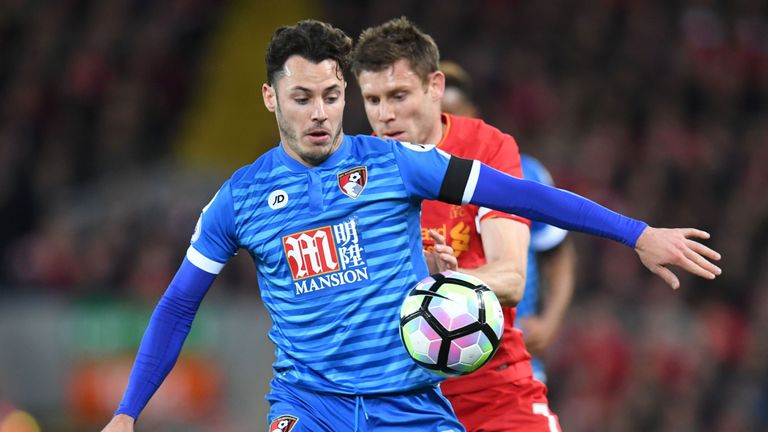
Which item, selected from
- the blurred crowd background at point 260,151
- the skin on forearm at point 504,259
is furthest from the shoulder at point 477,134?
the blurred crowd background at point 260,151

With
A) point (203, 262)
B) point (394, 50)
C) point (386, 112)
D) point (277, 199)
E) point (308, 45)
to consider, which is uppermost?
point (394, 50)

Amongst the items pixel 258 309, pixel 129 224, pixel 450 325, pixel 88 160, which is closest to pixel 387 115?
pixel 450 325

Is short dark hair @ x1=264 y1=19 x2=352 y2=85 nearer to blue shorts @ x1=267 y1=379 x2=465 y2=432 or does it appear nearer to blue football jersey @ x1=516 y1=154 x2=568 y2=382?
blue shorts @ x1=267 y1=379 x2=465 y2=432

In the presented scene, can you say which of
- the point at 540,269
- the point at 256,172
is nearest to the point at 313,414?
the point at 256,172

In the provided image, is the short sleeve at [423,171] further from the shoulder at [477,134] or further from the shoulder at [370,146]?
the shoulder at [477,134]

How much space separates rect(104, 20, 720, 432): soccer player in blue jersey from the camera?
14.5 feet

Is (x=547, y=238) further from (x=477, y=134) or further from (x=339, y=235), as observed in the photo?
(x=339, y=235)

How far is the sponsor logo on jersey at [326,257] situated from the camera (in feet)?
14.6

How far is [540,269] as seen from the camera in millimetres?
6625

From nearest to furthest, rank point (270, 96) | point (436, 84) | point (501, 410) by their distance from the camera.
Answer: point (270, 96) → point (501, 410) → point (436, 84)

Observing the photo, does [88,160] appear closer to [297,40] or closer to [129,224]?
[129,224]

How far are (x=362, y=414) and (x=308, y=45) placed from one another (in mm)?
1306

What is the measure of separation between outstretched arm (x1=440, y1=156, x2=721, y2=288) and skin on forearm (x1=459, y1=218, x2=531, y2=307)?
45 centimetres

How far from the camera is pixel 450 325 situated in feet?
14.1
